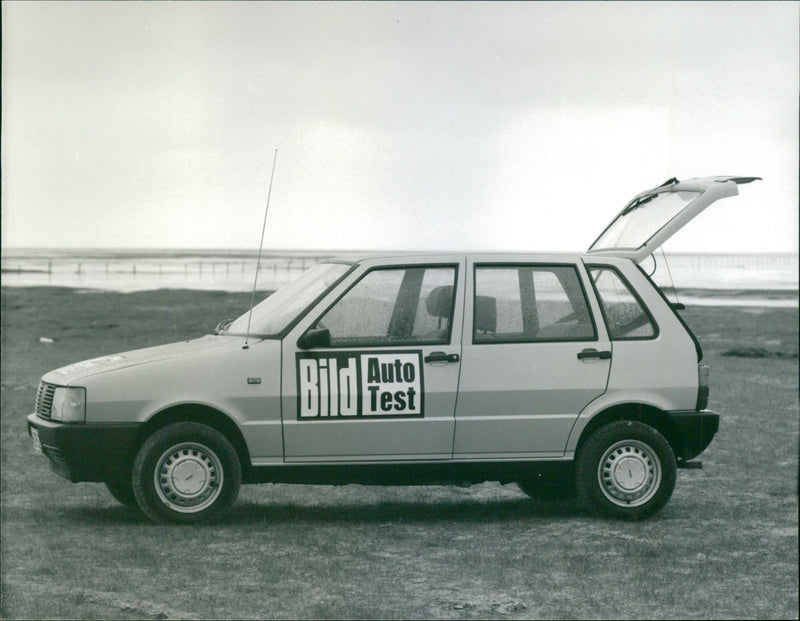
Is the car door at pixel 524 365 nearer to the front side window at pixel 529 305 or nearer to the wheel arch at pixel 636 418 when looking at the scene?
the front side window at pixel 529 305

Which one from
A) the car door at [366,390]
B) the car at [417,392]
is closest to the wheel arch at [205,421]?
the car at [417,392]

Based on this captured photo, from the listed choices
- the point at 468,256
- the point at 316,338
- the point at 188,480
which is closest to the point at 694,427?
the point at 468,256

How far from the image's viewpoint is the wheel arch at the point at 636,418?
8969 millimetres

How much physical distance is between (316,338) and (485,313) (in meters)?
1.19

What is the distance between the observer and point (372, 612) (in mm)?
6500

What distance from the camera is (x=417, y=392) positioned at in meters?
8.62

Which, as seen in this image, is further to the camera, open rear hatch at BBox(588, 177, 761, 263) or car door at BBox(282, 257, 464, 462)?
open rear hatch at BBox(588, 177, 761, 263)

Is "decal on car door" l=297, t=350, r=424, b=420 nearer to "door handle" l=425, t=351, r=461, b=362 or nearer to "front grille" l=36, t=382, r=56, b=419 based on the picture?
"door handle" l=425, t=351, r=461, b=362

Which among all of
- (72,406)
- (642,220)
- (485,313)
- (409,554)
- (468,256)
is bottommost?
Result: (409,554)

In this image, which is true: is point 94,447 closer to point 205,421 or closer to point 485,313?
point 205,421

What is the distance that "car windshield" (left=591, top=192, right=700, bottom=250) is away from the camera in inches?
360

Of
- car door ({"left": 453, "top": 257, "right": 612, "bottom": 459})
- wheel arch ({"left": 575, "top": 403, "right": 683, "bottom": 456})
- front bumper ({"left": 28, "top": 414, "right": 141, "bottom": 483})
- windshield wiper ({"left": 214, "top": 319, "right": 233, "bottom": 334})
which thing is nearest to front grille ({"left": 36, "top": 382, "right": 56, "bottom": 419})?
front bumper ({"left": 28, "top": 414, "right": 141, "bottom": 483})

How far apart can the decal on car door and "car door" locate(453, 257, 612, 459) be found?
0.36 m

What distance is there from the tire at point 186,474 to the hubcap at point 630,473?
8.20ft
